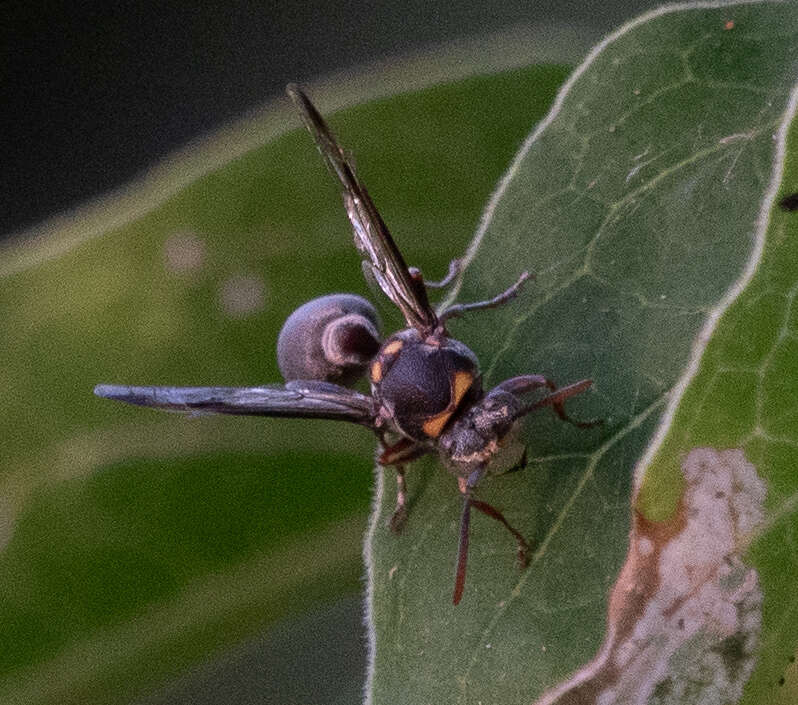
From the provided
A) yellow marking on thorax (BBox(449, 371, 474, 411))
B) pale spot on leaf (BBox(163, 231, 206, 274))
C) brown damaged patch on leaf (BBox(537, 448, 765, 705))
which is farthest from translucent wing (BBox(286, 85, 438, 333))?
brown damaged patch on leaf (BBox(537, 448, 765, 705))

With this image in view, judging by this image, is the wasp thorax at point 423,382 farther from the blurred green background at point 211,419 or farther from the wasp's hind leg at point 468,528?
the blurred green background at point 211,419

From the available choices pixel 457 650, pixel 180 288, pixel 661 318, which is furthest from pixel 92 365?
pixel 661 318

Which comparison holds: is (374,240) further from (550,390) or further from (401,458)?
(550,390)

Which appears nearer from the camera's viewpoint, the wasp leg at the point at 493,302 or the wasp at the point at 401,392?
the wasp leg at the point at 493,302

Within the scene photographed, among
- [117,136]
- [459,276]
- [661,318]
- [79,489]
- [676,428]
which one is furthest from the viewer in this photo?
[117,136]

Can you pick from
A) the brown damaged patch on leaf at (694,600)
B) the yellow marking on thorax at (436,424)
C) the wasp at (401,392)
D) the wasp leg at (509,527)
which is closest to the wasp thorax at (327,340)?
the wasp at (401,392)

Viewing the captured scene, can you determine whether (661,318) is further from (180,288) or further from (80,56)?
(80,56)

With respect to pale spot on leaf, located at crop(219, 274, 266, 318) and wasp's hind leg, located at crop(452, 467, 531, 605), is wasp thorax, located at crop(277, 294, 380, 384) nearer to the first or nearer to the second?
pale spot on leaf, located at crop(219, 274, 266, 318)
